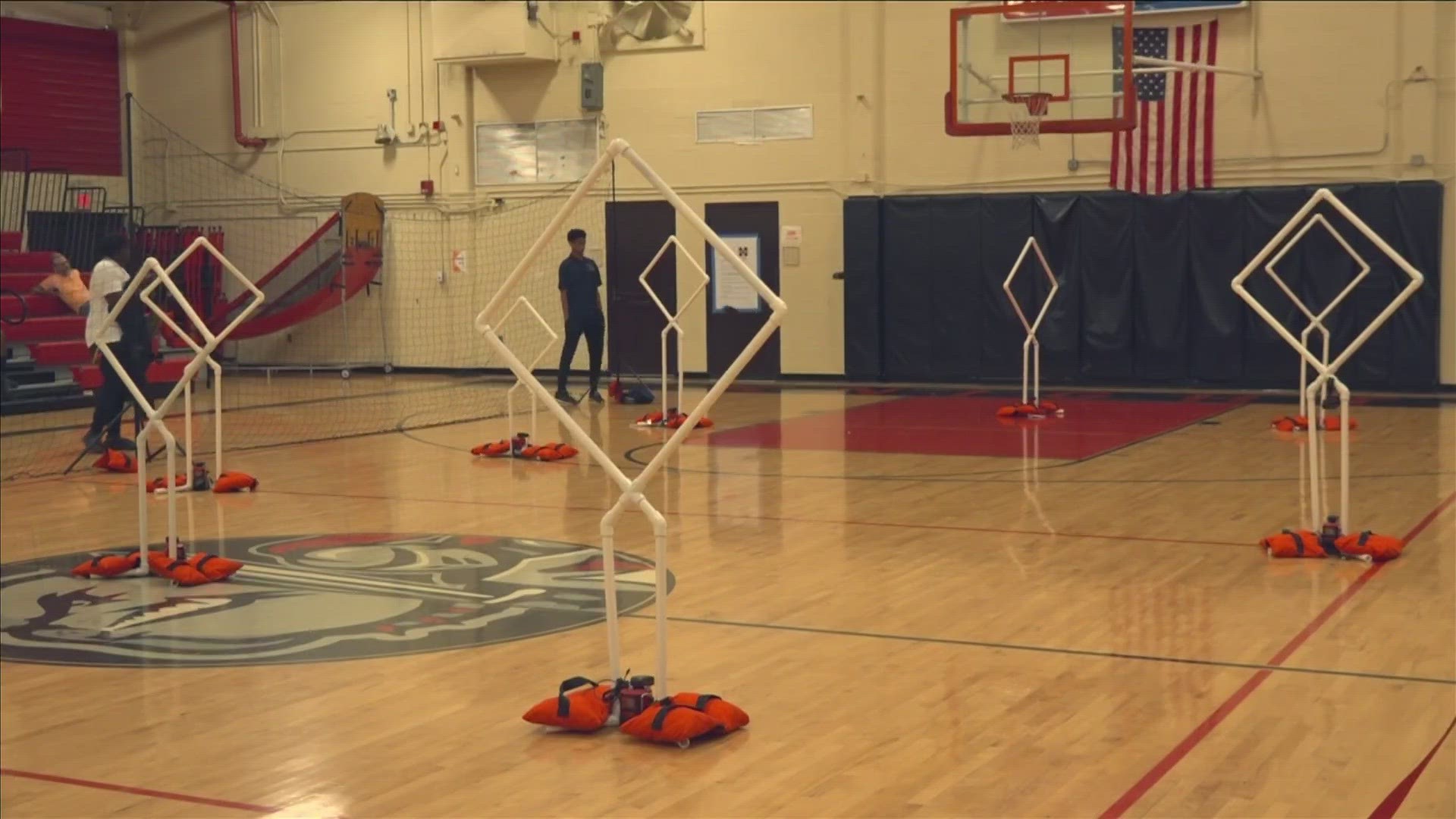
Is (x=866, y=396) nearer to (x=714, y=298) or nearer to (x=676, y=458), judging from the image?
(x=714, y=298)

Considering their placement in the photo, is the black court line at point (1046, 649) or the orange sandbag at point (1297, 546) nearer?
the black court line at point (1046, 649)

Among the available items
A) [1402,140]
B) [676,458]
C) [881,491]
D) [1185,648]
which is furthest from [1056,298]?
[1185,648]

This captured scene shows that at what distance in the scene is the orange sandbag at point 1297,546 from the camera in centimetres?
877

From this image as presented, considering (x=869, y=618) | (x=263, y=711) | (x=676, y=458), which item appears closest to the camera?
(x=263, y=711)

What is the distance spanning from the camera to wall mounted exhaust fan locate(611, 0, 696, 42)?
2327 centimetres

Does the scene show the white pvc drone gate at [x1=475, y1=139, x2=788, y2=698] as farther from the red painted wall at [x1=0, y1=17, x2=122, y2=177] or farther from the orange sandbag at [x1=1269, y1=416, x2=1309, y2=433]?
the red painted wall at [x1=0, y1=17, x2=122, y2=177]

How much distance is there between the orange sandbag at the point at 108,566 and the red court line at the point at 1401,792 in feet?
21.0

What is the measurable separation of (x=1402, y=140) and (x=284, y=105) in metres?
16.7

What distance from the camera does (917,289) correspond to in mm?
21984

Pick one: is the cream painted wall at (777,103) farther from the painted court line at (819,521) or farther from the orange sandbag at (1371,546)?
the orange sandbag at (1371,546)

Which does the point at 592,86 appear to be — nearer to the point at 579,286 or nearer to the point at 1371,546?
the point at 579,286

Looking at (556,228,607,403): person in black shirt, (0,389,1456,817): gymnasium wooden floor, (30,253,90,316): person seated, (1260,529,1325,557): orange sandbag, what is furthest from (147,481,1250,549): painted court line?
(556,228,607,403): person in black shirt

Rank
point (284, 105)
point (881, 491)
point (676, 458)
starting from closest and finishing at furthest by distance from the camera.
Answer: point (881, 491), point (676, 458), point (284, 105)

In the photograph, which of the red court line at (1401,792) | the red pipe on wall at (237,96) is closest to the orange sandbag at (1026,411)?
the red court line at (1401,792)
